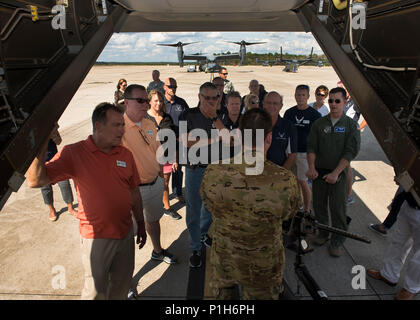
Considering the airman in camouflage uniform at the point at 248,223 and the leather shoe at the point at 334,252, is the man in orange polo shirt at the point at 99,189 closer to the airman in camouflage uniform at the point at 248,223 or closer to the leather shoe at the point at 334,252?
the airman in camouflage uniform at the point at 248,223

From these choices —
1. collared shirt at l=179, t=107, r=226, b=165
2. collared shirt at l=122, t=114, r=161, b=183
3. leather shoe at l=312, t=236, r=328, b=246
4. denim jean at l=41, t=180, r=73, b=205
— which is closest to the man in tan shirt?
collared shirt at l=122, t=114, r=161, b=183

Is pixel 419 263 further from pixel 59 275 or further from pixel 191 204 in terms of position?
pixel 59 275

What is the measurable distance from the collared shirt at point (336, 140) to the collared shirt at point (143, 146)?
2.10 meters

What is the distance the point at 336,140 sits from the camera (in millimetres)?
2877

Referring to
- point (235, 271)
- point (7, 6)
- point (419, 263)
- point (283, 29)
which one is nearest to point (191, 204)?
point (235, 271)

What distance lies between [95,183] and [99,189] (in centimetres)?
6

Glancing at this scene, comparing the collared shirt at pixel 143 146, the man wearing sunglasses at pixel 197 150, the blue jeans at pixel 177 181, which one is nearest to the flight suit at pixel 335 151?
the man wearing sunglasses at pixel 197 150

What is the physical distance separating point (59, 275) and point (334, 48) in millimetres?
4222

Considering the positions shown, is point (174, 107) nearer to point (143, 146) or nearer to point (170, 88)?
point (170, 88)

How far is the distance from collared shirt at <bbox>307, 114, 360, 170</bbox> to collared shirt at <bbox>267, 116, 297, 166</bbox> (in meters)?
0.34

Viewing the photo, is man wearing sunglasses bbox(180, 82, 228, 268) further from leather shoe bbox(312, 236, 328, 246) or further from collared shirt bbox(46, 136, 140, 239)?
leather shoe bbox(312, 236, 328, 246)

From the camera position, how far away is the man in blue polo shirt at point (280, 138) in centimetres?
299

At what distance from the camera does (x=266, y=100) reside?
3.13 metres

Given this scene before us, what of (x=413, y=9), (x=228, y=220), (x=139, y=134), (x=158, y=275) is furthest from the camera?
(x=158, y=275)
